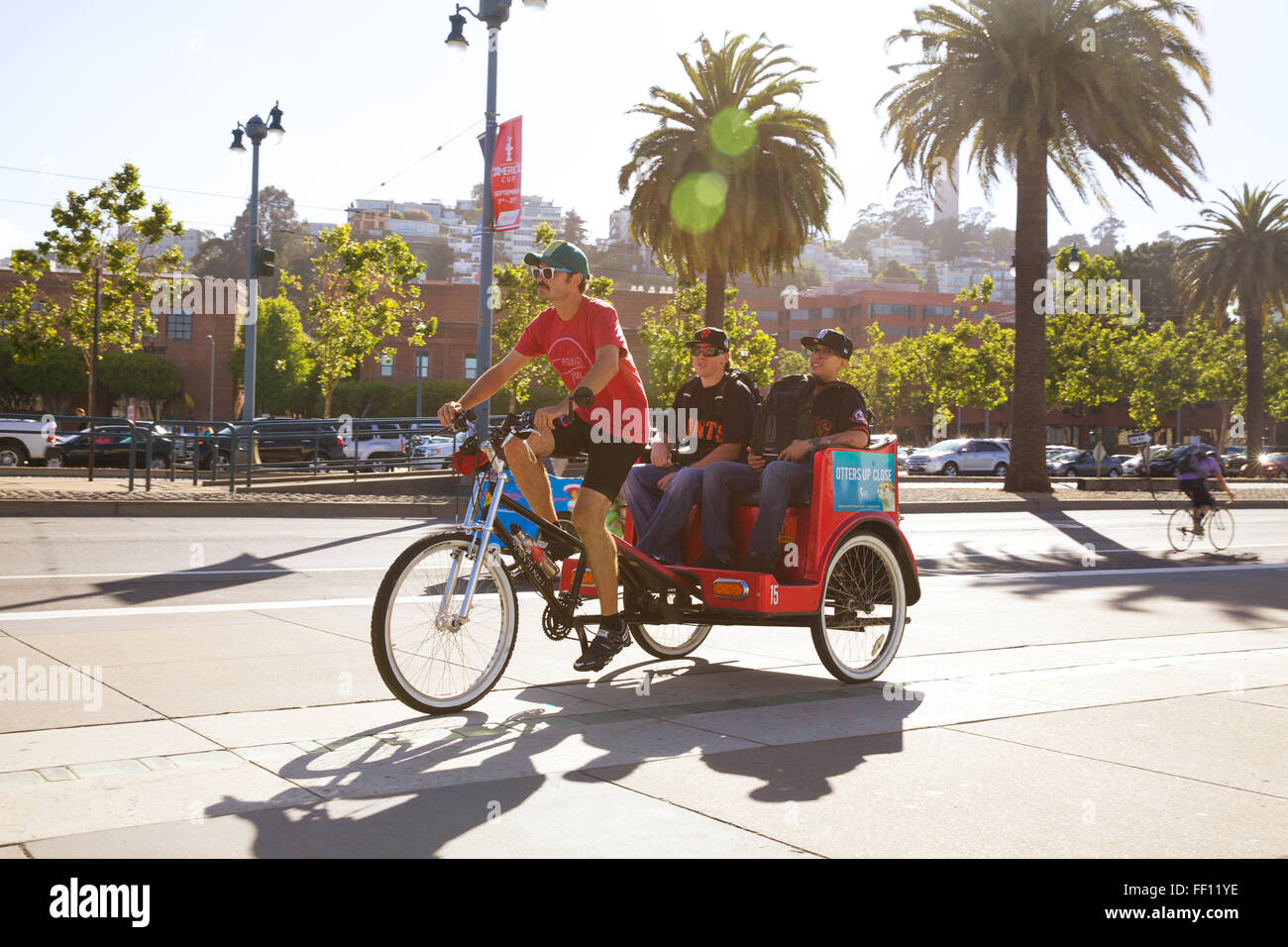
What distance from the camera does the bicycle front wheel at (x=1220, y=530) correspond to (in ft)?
53.7

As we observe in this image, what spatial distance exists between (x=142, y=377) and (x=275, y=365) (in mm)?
6955

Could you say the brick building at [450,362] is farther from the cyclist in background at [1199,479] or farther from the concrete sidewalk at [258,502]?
the cyclist in background at [1199,479]

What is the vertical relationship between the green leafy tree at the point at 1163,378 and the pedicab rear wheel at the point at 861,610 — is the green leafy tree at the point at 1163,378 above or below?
above

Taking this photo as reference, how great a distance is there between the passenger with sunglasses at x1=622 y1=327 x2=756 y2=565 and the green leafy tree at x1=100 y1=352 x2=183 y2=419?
63.3 meters

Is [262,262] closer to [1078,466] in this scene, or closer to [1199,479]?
[1199,479]

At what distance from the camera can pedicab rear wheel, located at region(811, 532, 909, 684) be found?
627 cm

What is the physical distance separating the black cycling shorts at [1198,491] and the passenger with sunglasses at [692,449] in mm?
11713

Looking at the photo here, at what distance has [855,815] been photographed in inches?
154

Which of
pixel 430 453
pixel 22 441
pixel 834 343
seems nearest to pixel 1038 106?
pixel 430 453

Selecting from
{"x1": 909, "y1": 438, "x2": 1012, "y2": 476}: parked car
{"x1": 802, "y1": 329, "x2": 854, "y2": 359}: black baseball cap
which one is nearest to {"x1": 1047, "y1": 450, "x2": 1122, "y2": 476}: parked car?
{"x1": 909, "y1": 438, "x2": 1012, "y2": 476}: parked car

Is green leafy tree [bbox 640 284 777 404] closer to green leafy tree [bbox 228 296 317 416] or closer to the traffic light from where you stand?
the traffic light

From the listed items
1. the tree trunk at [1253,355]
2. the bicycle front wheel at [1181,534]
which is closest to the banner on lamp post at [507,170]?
the bicycle front wheel at [1181,534]
